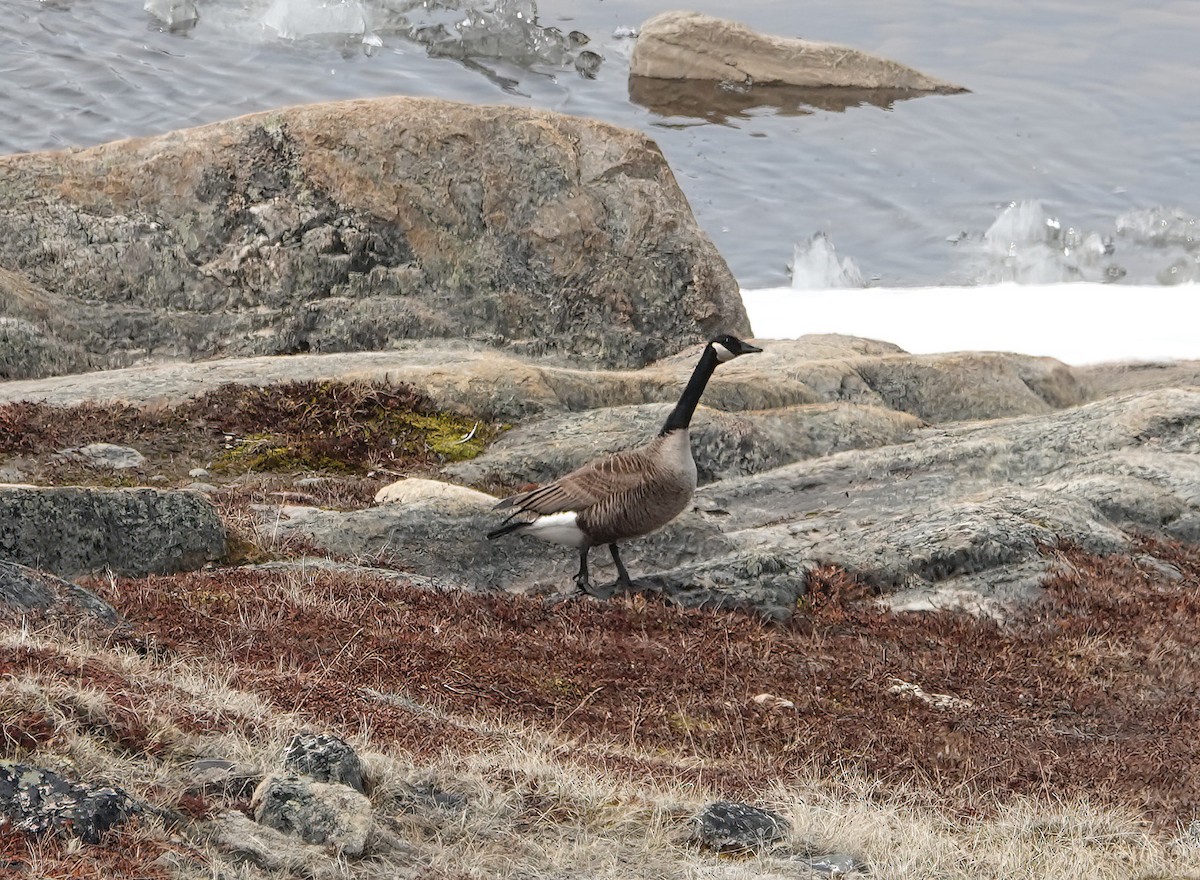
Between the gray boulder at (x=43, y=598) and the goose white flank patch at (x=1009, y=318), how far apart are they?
26133 mm

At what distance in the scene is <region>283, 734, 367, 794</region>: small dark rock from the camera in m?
7.52

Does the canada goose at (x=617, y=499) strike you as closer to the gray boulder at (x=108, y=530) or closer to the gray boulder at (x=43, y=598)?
the gray boulder at (x=108, y=530)

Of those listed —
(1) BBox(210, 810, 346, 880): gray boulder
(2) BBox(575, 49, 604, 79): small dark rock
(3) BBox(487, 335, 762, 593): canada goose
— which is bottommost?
(3) BBox(487, 335, 762, 593): canada goose

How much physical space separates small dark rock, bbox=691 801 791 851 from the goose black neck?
616cm

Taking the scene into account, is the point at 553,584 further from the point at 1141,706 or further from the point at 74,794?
the point at 74,794

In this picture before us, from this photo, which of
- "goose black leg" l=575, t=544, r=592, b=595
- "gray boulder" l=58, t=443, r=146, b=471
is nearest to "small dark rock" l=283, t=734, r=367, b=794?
"goose black leg" l=575, t=544, r=592, b=595

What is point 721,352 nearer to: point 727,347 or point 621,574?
point 727,347

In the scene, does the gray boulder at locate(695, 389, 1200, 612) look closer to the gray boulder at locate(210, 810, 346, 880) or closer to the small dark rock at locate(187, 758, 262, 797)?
the small dark rock at locate(187, 758, 262, 797)

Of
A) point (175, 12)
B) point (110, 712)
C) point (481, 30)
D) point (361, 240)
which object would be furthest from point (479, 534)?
point (175, 12)

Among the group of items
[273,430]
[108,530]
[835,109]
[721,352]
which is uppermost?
[835,109]

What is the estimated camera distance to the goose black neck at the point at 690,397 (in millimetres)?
14242

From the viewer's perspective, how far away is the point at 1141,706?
40.4 feet

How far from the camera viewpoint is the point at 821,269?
137 feet

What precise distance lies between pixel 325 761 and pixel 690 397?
24.9 feet
